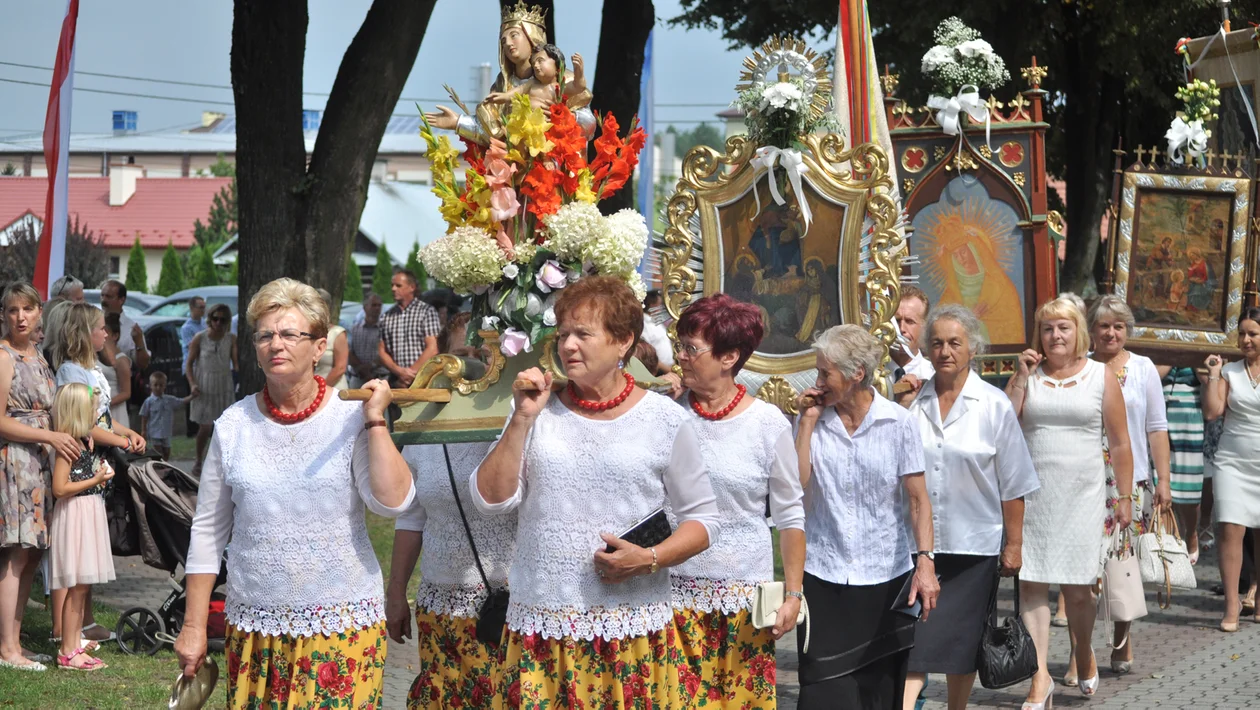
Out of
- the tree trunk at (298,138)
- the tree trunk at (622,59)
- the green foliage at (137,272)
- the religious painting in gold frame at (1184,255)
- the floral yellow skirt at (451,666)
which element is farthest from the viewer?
the green foliage at (137,272)

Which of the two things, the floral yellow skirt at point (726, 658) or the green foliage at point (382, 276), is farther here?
the green foliage at point (382, 276)

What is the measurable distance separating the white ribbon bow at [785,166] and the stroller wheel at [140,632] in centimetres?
402

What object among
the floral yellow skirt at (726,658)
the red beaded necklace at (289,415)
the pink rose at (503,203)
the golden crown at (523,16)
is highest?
the golden crown at (523,16)

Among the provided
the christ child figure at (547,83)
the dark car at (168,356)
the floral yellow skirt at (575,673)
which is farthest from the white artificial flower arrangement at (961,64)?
the dark car at (168,356)

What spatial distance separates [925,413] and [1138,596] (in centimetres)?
210

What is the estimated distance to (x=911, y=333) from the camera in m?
7.65

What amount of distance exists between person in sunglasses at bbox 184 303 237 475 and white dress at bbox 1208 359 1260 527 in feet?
33.3

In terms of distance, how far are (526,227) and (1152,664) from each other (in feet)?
17.3

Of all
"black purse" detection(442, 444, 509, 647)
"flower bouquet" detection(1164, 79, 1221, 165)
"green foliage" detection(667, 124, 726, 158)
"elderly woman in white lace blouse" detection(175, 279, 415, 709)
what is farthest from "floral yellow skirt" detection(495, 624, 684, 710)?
"green foliage" detection(667, 124, 726, 158)

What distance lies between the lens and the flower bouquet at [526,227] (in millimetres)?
4910

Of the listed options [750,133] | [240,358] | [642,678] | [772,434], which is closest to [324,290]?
[240,358]

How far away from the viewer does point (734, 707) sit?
532cm

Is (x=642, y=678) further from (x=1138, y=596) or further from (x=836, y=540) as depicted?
(x=1138, y=596)

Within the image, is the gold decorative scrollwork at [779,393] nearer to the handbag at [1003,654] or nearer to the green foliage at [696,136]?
the handbag at [1003,654]
